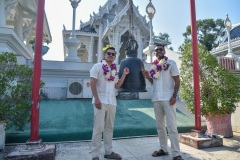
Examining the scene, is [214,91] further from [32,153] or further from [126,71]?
[32,153]

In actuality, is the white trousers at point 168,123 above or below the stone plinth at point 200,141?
above

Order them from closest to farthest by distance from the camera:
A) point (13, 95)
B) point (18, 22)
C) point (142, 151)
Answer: point (142, 151) → point (13, 95) → point (18, 22)

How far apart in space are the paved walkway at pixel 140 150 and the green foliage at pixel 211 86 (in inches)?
29.9

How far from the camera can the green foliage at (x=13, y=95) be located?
3.49 m

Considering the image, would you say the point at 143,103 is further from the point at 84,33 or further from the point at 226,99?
the point at 84,33

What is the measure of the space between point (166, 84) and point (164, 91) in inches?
4.9

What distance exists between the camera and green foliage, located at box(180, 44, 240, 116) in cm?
411

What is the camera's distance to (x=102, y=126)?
284 centimetres

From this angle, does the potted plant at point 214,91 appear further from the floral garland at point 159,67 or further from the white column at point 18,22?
the white column at point 18,22

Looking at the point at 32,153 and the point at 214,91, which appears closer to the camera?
the point at 32,153

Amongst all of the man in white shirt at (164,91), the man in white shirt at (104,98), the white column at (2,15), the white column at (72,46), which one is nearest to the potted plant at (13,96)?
the man in white shirt at (104,98)

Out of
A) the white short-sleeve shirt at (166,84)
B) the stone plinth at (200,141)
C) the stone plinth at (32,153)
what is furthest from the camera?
the stone plinth at (200,141)

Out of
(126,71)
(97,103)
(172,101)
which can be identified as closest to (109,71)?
(126,71)

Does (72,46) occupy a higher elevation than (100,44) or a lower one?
lower
